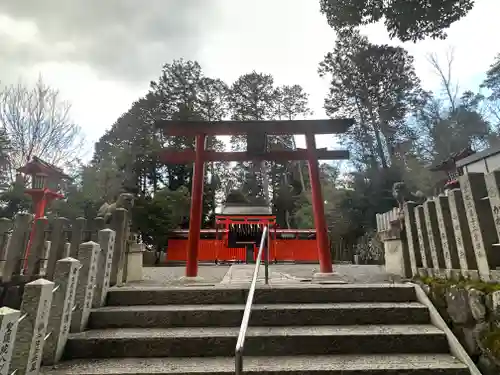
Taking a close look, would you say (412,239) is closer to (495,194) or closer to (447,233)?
(447,233)

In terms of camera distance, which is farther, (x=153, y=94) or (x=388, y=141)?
(x=153, y=94)

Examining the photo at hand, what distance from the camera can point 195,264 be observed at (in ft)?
18.4

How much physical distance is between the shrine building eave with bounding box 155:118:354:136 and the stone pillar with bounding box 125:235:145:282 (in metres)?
2.37

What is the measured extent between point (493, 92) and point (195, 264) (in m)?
30.8

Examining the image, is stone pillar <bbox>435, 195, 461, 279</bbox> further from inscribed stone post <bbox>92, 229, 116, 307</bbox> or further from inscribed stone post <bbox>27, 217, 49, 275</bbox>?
inscribed stone post <bbox>27, 217, 49, 275</bbox>

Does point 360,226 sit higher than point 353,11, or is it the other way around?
point 353,11

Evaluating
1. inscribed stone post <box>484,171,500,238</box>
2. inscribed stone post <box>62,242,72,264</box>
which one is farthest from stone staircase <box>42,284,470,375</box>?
inscribed stone post <box>62,242,72,264</box>

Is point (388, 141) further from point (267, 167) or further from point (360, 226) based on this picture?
point (267, 167)

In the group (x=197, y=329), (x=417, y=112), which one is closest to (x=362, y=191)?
(x=417, y=112)

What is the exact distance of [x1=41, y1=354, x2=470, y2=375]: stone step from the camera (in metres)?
2.61

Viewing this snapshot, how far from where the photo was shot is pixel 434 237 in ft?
12.7

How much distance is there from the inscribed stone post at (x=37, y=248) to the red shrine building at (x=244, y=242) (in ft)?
27.1

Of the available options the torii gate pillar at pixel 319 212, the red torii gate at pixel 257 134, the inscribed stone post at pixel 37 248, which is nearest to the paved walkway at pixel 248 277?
the torii gate pillar at pixel 319 212

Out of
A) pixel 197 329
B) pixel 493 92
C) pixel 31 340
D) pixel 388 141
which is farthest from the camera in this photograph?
pixel 493 92
